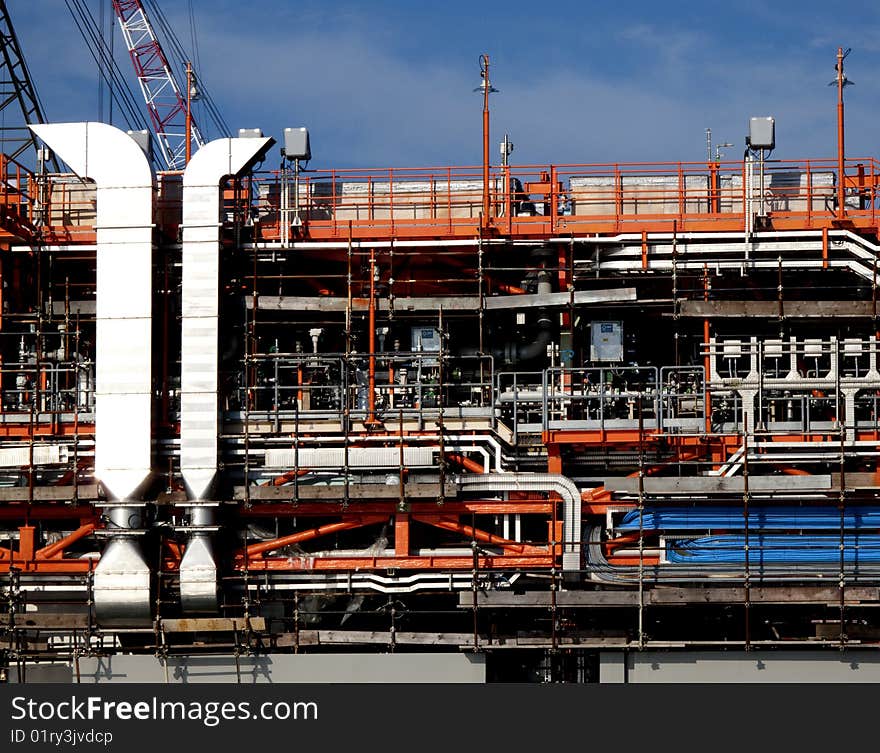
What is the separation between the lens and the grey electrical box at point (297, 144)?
140 ft

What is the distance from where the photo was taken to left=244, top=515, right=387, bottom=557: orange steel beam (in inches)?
1539

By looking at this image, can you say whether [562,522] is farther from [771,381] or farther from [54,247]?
[54,247]

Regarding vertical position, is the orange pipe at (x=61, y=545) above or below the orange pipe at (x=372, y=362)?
below

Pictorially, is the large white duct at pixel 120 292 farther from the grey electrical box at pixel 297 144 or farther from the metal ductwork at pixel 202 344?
the grey electrical box at pixel 297 144

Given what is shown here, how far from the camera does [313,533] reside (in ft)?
128

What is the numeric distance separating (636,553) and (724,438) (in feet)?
12.4

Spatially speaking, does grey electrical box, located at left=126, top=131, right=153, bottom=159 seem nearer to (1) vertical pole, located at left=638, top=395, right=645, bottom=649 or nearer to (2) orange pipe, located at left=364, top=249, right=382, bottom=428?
(2) orange pipe, located at left=364, top=249, right=382, bottom=428

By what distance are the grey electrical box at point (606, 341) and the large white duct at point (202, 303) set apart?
10590mm

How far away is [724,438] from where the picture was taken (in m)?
39.6

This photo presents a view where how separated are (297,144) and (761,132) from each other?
42.3 ft

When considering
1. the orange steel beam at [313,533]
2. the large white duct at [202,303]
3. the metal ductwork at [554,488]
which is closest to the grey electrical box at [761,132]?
the metal ductwork at [554,488]

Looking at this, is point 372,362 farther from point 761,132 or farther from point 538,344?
point 761,132

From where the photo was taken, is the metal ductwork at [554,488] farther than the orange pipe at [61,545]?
No

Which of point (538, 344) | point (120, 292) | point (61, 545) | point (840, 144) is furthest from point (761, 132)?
point (61, 545)
